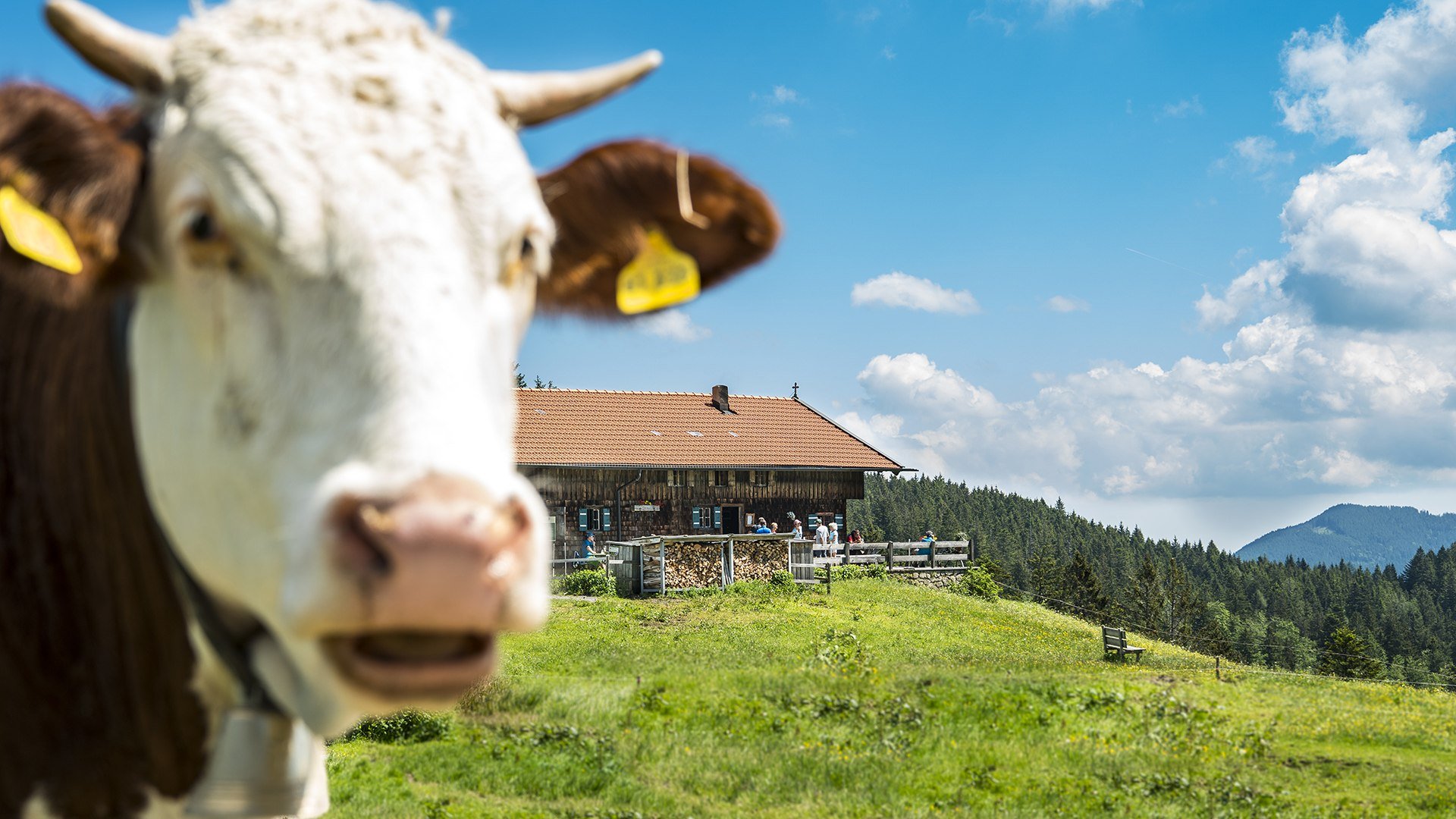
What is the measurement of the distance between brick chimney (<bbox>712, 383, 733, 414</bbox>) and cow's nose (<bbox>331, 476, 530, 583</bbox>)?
3667cm

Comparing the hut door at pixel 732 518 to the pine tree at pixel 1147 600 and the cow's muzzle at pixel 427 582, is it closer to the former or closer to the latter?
the pine tree at pixel 1147 600

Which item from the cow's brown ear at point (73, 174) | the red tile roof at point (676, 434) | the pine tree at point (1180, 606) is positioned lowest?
the pine tree at point (1180, 606)

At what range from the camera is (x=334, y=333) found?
5.64ft

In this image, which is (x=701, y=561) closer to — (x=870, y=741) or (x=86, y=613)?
(x=870, y=741)

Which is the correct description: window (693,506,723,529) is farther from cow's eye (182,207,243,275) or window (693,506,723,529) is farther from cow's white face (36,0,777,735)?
cow's eye (182,207,243,275)

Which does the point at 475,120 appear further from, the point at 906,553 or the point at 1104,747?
the point at 906,553

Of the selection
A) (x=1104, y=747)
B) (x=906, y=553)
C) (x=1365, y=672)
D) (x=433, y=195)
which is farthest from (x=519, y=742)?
(x=1365, y=672)

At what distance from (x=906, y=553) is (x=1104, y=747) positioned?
2390 cm

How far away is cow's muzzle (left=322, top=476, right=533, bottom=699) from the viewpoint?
1509mm

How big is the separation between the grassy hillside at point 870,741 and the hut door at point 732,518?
17.4 metres

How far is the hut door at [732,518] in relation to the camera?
35.8 m

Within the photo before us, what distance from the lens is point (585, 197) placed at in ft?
8.87

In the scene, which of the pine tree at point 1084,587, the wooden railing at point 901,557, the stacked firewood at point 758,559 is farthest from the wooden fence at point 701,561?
the pine tree at point 1084,587

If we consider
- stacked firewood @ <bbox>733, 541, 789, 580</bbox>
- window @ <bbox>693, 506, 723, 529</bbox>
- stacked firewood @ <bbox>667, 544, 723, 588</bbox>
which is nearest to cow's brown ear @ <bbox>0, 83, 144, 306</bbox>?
stacked firewood @ <bbox>667, 544, 723, 588</bbox>
